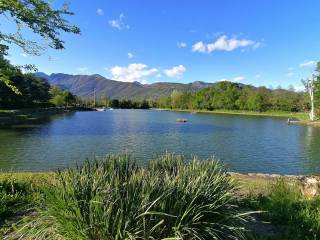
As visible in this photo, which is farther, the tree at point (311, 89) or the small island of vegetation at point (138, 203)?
the tree at point (311, 89)

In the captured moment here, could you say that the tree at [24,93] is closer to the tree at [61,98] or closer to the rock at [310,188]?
the tree at [61,98]

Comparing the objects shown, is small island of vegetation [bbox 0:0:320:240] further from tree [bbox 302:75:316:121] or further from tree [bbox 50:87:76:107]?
tree [bbox 50:87:76:107]

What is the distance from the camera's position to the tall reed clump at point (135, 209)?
4.84 metres

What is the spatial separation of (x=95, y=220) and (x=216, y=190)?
214 cm

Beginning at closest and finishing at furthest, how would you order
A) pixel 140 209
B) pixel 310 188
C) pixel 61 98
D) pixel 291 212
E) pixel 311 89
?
pixel 140 209 → pixel 291 212 → pixel 310 188 → pixel 311 89 → pixel 61 98

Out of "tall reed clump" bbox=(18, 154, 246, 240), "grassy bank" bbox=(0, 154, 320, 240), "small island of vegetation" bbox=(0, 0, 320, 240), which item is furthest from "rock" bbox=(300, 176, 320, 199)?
"tall reed clump" bbox=(18, 154, 246, 240)

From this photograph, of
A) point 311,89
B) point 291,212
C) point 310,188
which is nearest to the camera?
point 291,212

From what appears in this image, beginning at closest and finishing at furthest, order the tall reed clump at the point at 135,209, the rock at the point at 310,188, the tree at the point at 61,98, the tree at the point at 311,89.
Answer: the tall reed clump at the point at 135,209 → the rock at the point at 310,188 → the tree at the point at 311,89 → the tree at the point at 61,98

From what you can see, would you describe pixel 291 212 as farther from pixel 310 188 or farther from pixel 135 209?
pixel 135 209

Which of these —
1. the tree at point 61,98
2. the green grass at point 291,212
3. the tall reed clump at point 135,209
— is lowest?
the green grass at point 291,212

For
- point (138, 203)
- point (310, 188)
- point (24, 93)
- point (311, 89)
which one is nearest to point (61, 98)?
point (24, 93)

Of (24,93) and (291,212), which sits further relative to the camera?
(24,93)

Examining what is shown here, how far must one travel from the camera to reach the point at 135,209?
4.95m

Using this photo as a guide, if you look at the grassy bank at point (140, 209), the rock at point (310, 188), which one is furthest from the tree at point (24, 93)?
the grassy bank at point (140, 209)
